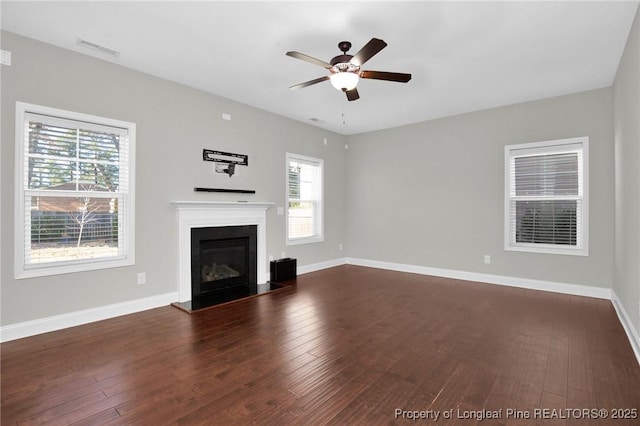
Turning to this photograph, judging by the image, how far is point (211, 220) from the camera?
4.45 m

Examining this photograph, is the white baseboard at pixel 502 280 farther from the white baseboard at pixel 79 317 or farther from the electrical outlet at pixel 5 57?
the electrical outlet at pixel 5 57

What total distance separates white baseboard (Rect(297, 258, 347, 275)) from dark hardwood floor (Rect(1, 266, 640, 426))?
192cm

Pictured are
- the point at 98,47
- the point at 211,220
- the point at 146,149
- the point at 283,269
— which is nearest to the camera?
the point at 98,47

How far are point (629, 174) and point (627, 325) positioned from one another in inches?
58.3

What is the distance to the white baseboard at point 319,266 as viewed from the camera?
593 centimetres

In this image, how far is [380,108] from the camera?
516cm

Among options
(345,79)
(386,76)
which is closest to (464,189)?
(386,76)

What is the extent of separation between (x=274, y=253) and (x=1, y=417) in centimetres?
377

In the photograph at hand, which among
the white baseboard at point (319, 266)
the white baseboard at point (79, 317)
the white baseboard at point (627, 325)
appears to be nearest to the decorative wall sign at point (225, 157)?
the white baseboard at point (79, 317)

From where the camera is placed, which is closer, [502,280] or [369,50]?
[369,50]

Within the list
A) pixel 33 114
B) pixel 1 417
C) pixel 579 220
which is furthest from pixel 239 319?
pixel 579 220

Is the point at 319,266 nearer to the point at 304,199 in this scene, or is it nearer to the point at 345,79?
the point at 304,199

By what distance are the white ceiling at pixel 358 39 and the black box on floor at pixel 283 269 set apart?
2684 mm

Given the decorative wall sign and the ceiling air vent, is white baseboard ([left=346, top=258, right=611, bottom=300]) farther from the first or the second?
the ceiling air vent
